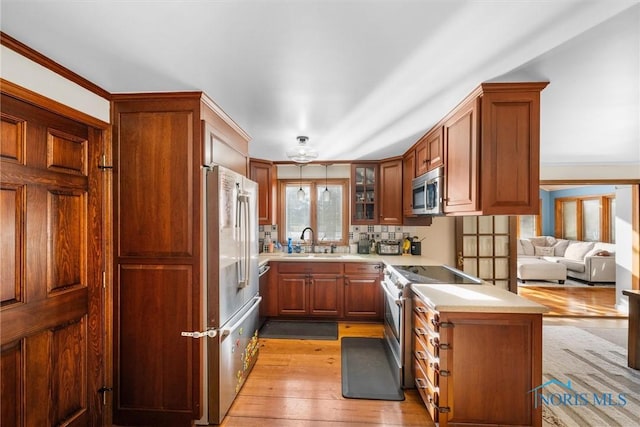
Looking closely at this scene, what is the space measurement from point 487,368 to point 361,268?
2.06m

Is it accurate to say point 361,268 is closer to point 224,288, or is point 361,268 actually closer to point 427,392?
point 427,392

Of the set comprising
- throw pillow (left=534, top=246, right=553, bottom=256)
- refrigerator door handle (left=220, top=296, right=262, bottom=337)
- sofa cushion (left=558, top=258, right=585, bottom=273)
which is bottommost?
sofa cushion (left=558, top=258, right=585, bottom=273)

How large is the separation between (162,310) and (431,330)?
187 cm

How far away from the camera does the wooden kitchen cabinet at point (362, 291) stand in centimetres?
385

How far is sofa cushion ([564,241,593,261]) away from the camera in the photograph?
6.67 m

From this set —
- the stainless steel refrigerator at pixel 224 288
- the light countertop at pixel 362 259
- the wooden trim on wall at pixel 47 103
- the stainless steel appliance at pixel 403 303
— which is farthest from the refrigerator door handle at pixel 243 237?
the stainless steel appliance at pixel 403 303

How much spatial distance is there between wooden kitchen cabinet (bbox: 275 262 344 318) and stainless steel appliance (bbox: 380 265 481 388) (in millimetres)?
910

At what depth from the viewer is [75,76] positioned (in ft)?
5.66

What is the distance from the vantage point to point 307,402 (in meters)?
2.28

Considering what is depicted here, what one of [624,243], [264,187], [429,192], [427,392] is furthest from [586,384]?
[264,187]

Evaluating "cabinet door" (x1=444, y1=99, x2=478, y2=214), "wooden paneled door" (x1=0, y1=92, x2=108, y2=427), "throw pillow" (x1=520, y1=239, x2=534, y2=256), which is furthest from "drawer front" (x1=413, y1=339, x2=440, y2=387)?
"throw pillow" (x1=520, y1=239, x2=534, y2=256)

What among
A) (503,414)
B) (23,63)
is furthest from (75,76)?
(503,414)

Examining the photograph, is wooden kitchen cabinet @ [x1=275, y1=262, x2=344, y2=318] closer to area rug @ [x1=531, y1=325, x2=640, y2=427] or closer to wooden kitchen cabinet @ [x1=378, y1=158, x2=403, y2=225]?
wooden kitchen cabinet @ [x1=378, y1=158, x2=403, y2=225]

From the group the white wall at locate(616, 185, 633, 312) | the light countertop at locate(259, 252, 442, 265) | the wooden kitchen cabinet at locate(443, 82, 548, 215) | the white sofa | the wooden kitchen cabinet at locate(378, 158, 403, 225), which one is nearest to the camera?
the wooden kitchen cabinet at locate(443, 82, 548, 215)
